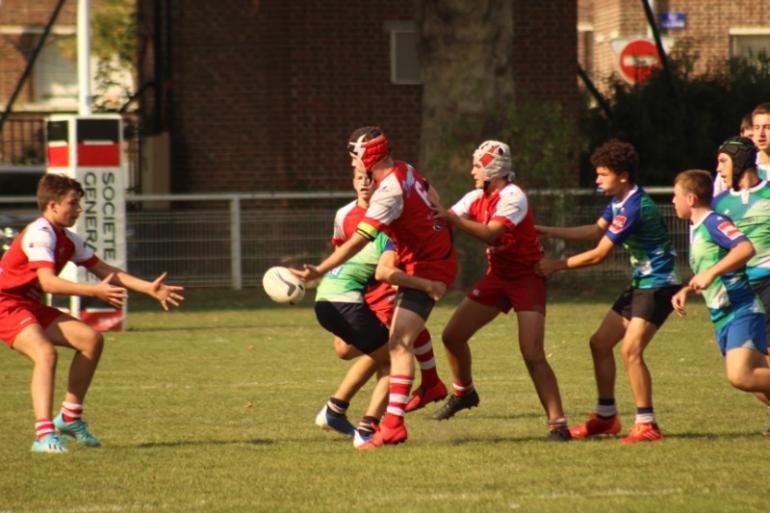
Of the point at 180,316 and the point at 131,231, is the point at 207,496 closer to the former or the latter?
the point at 180,316

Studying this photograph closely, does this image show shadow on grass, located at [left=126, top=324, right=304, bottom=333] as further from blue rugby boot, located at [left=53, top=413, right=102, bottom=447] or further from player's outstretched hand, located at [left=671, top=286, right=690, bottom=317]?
player's outstretched hand, located at [left=671, top=286, right=690, bottom=317]

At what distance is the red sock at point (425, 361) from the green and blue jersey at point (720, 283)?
2286 millimetres

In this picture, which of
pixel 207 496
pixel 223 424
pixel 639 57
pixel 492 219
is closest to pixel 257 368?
pixel 223 424

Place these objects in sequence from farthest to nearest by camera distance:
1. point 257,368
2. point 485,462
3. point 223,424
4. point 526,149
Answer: point 526,149
point 257,368
point 223,424
point 485,462

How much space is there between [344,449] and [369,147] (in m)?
1.86

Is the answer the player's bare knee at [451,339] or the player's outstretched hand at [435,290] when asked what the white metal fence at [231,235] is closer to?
the player's bare knee at [451,339]

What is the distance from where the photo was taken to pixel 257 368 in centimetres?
1435

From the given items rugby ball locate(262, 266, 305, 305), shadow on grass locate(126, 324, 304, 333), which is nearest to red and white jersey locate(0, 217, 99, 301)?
rugby ball locate(262, 266, 305, 305)

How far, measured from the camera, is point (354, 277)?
10.2 meters

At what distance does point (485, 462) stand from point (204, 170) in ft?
60.0

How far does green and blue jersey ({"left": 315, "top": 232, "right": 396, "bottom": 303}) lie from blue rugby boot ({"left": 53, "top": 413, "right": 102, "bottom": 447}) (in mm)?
1695

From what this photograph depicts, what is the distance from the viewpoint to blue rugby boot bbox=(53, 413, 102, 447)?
9.70 m

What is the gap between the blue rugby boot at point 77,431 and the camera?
9.70m

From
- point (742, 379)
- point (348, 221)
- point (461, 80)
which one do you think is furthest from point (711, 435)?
point (461, 80)
